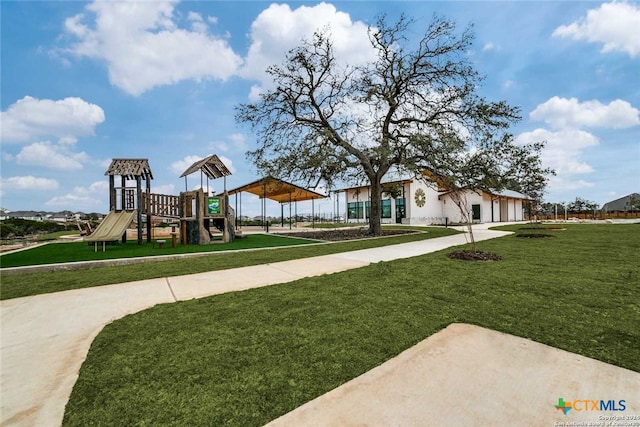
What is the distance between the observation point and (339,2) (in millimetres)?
11617

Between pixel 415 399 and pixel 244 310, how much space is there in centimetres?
247

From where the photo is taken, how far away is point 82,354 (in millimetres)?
2738

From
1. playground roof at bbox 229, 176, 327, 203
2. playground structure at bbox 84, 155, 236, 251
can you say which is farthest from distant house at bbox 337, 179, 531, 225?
playground structure at bbox 84, 155, 236, 251

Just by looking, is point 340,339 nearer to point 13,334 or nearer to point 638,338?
point 638,338

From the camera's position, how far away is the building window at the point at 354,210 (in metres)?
37.3

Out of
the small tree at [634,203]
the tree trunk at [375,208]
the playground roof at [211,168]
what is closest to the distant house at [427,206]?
the tree trunk at [375,208]

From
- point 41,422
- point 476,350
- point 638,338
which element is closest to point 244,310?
point 41,422

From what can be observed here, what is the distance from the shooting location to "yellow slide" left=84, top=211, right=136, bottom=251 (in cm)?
1071

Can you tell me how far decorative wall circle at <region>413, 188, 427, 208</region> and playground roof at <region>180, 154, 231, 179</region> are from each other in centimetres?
2300

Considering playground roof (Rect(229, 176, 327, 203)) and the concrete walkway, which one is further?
playground roof (Rect(229, 176, 327, 203))

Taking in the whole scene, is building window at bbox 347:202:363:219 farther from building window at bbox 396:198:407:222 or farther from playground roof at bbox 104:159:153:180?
playground roof at bbox 104:159:153:180

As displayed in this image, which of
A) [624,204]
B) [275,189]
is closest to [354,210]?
[275,189]

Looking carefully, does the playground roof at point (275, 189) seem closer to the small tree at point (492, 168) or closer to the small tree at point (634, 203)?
the small tree at point (492, 168)

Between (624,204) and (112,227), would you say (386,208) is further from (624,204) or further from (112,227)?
(624,204)
